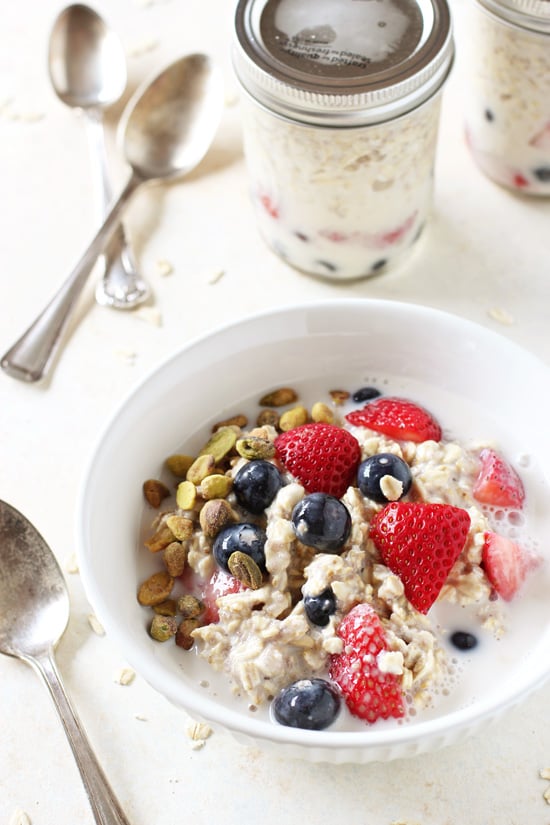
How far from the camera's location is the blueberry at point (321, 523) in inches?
39.5

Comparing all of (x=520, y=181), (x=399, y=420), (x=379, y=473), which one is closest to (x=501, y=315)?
(x=520, y=181)

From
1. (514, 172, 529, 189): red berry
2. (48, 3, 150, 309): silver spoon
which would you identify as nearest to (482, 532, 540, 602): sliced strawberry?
(514, 172, 529, 189): red berry

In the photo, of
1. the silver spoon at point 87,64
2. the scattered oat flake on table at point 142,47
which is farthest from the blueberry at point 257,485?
the scattered oat flake on table at point 142,47

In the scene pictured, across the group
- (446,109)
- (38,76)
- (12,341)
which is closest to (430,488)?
(12,341)

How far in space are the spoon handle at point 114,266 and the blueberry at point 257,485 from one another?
0.48 metres

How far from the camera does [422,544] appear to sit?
998 millimetres

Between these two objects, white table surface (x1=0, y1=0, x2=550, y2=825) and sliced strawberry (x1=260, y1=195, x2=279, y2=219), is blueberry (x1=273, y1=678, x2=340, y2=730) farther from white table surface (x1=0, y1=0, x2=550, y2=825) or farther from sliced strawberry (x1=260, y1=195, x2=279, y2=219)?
sliced strawberry (x1=260, y1=195, x2=279, y2=219)

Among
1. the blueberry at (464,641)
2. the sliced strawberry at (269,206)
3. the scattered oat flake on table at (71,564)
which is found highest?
the sliced strawberry at (269,206)

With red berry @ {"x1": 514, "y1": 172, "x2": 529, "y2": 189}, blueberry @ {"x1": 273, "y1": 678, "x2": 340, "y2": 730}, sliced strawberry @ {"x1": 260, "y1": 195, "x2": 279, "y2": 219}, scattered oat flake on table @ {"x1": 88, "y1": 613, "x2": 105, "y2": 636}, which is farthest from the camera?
red berry @ {"x1": 514, "y1": 172, "x2": 529, "y2": 189}

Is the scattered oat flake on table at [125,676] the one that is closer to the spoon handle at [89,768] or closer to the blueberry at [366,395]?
the spoon handle at [89,768]

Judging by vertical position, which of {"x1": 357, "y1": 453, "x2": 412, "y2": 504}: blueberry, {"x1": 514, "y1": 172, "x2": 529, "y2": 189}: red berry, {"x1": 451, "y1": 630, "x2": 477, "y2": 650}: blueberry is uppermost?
{"x1": 514, "y1": 172, "x2": 529, "y2": 189}: red berry

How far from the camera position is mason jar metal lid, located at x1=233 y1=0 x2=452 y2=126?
1.18 m

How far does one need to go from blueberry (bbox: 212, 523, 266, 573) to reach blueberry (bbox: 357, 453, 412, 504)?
12 cm

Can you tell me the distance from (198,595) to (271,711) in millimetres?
156
